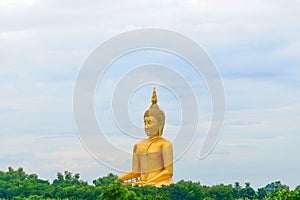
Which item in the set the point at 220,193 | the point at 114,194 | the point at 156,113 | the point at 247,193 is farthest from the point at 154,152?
the point at 114,194

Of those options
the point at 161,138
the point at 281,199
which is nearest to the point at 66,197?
the point at 161,138

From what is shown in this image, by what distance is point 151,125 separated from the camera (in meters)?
50.7

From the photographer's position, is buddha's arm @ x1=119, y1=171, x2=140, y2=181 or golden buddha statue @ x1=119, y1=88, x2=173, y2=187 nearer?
golden buddha statue @ x1=119, y1=88, x2=173, y2=187

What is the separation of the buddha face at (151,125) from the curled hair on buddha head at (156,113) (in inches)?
7.3

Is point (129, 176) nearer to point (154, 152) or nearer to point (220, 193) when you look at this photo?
point (154, 152)

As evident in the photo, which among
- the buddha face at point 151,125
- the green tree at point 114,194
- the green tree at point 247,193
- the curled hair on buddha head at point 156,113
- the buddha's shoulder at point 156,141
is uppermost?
the curled hair on buddha head at point 156,113

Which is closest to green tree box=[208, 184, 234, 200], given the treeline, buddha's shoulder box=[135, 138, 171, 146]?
the treeline

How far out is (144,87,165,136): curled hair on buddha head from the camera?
50.7m

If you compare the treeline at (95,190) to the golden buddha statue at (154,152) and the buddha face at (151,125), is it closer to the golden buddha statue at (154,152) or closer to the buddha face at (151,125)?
the golden buddha statue at (154,152)

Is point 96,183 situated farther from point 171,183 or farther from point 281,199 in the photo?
point 281,199

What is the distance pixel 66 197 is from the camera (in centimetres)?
4675

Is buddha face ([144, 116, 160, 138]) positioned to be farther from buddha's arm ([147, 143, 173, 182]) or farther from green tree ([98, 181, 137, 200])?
green tree ([98, 181, 137, 200])

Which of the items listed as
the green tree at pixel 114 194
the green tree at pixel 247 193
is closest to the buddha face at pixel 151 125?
the green tree at pixel 247 193

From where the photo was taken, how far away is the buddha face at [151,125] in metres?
50.7
